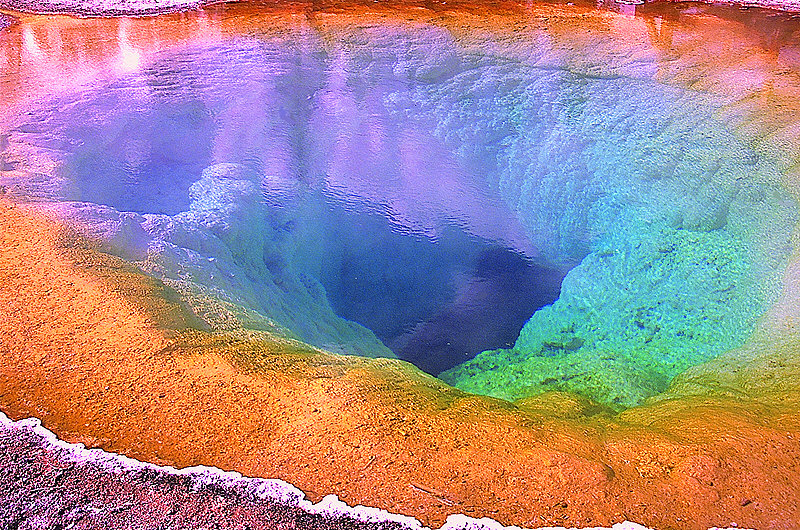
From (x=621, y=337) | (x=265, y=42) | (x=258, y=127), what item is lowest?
(x=621, y=337)

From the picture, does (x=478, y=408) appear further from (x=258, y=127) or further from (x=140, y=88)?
(x=140, y=88)

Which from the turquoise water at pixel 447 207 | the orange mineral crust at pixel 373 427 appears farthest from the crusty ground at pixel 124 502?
the turquoise water at pixel 447 207

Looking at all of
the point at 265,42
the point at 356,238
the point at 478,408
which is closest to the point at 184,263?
the point at 356,238

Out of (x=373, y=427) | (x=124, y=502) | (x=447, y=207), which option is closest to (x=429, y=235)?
(x=447, y=207)

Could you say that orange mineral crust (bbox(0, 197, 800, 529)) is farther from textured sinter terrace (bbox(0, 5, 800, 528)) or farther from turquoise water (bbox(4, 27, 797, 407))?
turquoise water (bbox(4, 27, 797, 407))

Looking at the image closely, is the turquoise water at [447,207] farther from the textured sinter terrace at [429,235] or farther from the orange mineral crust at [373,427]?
the orange mineral crust at [373,427]

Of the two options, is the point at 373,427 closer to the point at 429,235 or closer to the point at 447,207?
the point at 429,235
